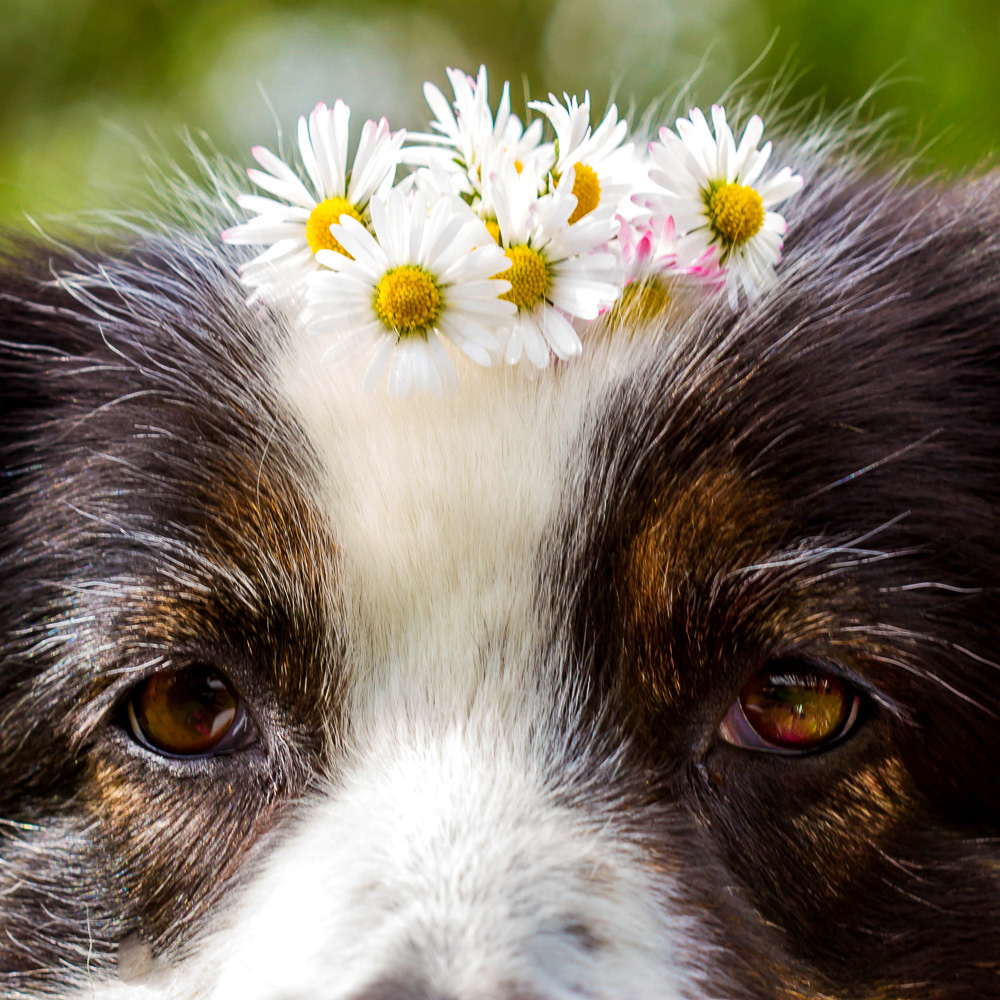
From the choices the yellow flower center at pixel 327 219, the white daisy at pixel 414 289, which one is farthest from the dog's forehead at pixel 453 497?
the yellow flower center at pixel 327 219

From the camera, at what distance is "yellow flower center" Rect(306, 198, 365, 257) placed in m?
2.00

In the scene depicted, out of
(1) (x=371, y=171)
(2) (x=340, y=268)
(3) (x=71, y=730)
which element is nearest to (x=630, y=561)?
(2) (x=340, y=268)

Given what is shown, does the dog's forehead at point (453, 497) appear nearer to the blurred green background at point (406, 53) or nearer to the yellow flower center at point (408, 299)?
the yellow flower center at point (408, 299)

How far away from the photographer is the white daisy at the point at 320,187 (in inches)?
78.9

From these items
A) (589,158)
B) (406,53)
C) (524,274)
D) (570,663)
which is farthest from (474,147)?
(406,53)

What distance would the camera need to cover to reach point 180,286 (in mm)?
2525

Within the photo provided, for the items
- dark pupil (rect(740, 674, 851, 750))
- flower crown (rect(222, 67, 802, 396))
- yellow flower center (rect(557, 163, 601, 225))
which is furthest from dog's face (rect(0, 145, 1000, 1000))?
yellow flower center (rect(557, 163, 601, 225))

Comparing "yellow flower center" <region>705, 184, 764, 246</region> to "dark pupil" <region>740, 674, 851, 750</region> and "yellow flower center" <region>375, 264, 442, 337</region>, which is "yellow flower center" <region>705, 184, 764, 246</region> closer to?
"yellow flower center" <region>375, 264, 442, 337</region>

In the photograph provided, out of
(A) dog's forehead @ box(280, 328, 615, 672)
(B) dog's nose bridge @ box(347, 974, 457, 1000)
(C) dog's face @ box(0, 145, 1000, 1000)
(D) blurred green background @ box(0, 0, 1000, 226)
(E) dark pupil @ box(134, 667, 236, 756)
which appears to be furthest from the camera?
(D) blurred green background @ box(0, 0, 1000, 226)

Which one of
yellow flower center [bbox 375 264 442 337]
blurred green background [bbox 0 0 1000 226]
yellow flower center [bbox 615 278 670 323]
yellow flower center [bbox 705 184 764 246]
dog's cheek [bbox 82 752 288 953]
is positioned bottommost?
dog's cheek [bbox 82 752 288 953]

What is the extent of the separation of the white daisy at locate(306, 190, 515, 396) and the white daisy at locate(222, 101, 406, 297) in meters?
0.10

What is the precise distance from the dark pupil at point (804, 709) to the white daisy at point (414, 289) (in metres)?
0.70

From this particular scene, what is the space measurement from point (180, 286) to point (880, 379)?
56.5 inches

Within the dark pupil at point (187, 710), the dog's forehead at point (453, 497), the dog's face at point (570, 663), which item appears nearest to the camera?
the dog's face at point (570, 663)
